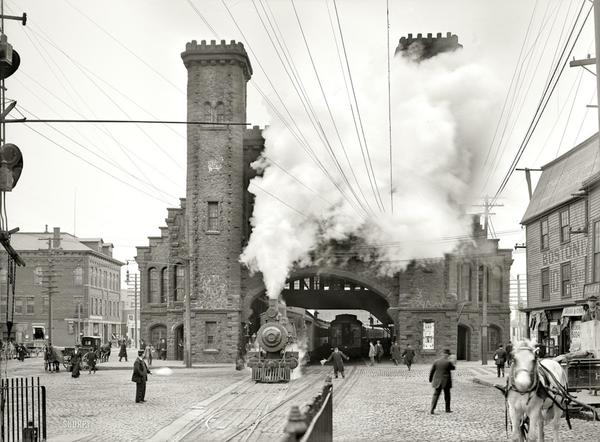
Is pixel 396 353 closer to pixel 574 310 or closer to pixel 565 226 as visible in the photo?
pixel 565 226

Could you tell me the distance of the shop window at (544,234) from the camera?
36250 millimetres

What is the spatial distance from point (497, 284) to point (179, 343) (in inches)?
817

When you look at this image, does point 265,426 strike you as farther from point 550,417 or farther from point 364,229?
point 364,229

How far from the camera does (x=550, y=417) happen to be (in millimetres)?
12641

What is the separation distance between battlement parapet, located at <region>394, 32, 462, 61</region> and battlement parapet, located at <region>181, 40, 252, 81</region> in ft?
29.9

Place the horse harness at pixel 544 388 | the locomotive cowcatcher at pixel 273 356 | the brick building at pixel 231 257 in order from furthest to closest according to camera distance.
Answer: the brick building at pixel 231 257 → the locomotive cowcatcher at pixel 273 356 → the horse harness at pixel 544 388

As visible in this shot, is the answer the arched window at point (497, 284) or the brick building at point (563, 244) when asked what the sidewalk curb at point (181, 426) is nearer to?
the brick building at point (563, 244)

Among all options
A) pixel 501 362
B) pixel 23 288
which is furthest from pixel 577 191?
pixel 23 288

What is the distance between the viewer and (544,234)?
3669 centimetres

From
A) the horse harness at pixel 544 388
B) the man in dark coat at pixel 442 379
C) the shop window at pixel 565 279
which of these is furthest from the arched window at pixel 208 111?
the horse harness at pixel 544 388

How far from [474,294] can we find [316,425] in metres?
40.9

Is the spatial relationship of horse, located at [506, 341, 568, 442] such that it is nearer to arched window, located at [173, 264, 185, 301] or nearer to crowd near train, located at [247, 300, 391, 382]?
crowd near train, located at [247, 300, 391, 382]

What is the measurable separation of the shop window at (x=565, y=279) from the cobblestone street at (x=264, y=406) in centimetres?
636

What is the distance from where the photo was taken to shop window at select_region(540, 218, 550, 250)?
36.2m
